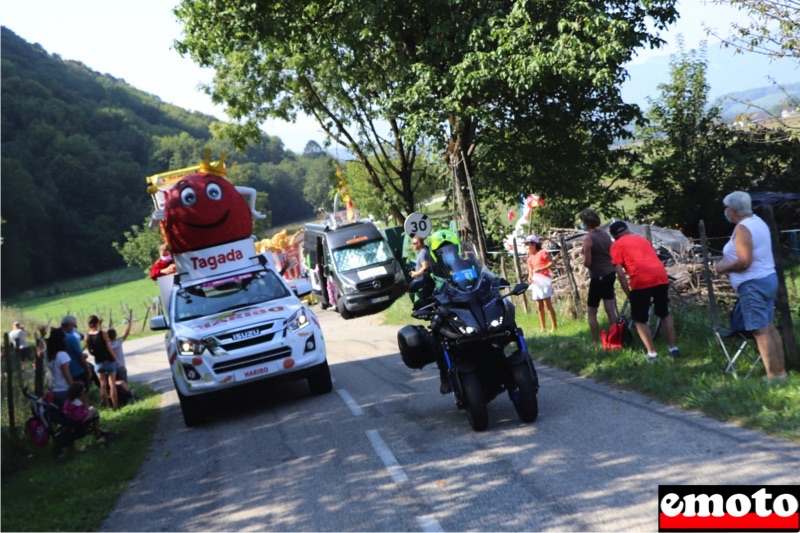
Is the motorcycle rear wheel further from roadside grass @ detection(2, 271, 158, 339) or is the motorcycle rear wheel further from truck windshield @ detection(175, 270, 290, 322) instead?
roadside grass @ detection(2, 271, 158, 339)

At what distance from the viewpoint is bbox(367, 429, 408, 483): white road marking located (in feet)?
24.0

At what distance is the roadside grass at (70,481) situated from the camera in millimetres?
7926

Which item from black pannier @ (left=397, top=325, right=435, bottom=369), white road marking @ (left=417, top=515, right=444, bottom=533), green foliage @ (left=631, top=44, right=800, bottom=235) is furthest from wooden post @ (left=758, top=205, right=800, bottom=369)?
green foliage @ (left=631, top=44, right=800, bottom=235)

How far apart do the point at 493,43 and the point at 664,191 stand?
8915mm

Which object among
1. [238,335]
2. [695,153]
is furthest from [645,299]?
[695,153]

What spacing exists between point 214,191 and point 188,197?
56 cm

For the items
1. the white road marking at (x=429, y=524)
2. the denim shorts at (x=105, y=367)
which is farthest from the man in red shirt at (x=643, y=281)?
the denim shorts at (x=105, y=367)

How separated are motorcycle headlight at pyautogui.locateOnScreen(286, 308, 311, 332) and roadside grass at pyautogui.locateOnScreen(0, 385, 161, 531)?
7.96 ft

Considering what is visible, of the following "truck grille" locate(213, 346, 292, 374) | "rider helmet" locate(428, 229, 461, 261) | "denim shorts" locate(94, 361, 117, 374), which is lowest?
"denim shorts" locate(94, 361, 117, 374)

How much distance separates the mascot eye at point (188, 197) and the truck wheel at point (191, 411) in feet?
18.6

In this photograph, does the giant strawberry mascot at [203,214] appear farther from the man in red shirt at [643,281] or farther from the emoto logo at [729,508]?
the emoto logo at [729,508]

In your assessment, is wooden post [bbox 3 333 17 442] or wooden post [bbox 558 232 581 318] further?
wooden post [bbox 558 232 581 318]

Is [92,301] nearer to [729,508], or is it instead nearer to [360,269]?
[360,269]

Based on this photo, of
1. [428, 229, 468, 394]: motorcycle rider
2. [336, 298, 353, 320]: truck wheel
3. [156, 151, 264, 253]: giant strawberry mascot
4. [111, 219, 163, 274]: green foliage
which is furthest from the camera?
[111, 219, 163, 274]: green foliage
